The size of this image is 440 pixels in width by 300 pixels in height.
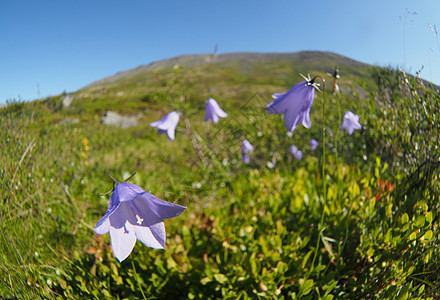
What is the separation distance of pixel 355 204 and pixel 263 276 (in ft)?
3.13

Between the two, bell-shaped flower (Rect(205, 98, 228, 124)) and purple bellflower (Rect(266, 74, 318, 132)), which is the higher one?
bell-shaped flower (Rect(205, 98, 228, 124))

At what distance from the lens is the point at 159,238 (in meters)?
1.08

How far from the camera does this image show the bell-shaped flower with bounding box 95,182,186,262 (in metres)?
0.99

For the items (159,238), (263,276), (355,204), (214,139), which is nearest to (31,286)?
Answer: (159,238)

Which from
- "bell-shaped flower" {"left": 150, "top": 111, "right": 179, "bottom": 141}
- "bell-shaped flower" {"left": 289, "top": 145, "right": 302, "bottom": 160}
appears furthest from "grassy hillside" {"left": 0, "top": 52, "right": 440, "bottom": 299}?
"bell-shaped flower" {"left": 289, "top": 145, "right": 302, "bottom": 160}

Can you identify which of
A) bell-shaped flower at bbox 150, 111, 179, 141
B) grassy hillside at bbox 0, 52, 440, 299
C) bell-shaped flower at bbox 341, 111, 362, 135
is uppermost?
bell-shaped flower at bbox 150, 111, 179, 141

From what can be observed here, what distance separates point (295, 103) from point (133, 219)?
106cm

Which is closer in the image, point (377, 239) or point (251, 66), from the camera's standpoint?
point (377, 239)

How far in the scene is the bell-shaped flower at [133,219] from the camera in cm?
99

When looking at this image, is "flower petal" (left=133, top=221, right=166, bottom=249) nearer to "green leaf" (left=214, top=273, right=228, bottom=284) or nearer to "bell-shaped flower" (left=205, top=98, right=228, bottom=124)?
"green leaf" (left=214, top=273, right=228, bottom=284)

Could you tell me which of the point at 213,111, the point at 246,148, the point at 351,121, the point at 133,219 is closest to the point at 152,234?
the point at 133,219

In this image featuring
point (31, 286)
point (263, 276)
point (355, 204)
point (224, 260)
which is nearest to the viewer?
point (31, 286)

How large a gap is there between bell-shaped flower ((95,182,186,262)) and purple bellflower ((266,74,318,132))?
0.87 meters

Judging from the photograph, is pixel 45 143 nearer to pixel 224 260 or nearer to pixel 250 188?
pixel 224 260
